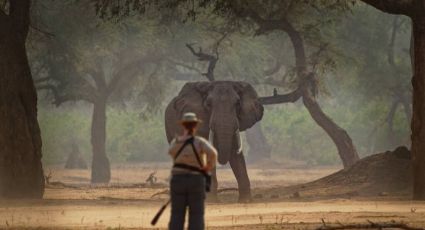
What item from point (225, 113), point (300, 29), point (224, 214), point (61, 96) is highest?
point (300, 29)

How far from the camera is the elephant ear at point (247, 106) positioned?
23906 mm

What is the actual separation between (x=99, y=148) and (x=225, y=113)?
24.1 m

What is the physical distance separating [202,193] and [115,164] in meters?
55.6

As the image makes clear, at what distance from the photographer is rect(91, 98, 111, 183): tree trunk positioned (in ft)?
150

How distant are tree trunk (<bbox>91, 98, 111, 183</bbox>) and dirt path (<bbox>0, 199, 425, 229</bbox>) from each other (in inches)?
852

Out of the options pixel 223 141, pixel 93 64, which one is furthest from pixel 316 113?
pixel 93 64

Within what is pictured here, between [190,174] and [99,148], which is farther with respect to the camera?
[99,148]

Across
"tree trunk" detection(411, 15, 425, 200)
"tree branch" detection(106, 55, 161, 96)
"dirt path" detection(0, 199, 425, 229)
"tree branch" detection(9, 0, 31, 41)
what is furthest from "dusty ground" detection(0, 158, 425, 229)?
"tree branch" detection(106, 55, 161, 96)

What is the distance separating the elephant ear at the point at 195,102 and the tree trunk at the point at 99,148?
20916mm

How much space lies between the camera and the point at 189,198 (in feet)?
41.9

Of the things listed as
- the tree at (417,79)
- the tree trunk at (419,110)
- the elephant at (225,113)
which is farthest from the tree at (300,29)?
the tree trunk at (419,110)

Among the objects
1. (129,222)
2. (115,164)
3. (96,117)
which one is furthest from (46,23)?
(115,164)

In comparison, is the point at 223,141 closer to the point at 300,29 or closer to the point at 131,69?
the point at 300,29

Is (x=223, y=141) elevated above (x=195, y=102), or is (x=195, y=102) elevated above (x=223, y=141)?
(x=195, y=102)
